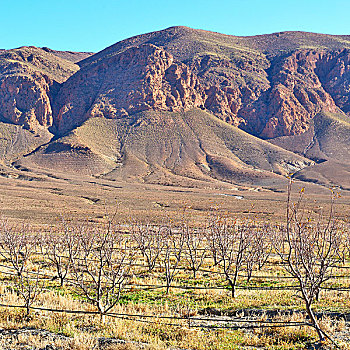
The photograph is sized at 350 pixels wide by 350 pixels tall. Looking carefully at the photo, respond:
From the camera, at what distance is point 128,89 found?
145875 millimetres

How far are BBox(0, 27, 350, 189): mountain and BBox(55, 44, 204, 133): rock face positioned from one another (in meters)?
0.48

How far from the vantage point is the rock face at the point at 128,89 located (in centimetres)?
14025

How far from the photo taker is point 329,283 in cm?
1514

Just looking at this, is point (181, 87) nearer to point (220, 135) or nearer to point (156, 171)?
point (220, 135)

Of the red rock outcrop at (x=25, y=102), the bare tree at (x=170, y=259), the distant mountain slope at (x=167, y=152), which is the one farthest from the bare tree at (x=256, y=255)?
the red rock outcrop at (x=25, y=102)

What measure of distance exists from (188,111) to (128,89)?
2744 centimetres

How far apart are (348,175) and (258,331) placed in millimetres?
104393

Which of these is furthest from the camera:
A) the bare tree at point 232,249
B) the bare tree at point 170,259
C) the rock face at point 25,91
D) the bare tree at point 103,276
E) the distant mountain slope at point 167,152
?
the rock face at point 25,91

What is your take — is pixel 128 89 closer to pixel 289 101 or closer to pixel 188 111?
pixel 188 111

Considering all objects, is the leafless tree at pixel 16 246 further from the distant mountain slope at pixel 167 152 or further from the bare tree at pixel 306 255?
the distant mountain slope at pixel 167 152

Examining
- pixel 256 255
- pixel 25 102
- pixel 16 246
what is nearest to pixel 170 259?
pixel 256 255

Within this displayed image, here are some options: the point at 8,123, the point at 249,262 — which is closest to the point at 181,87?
the point at 8,123

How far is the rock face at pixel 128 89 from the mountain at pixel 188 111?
482 millimetres

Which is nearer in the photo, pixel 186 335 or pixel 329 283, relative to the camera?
pixel 186 335
